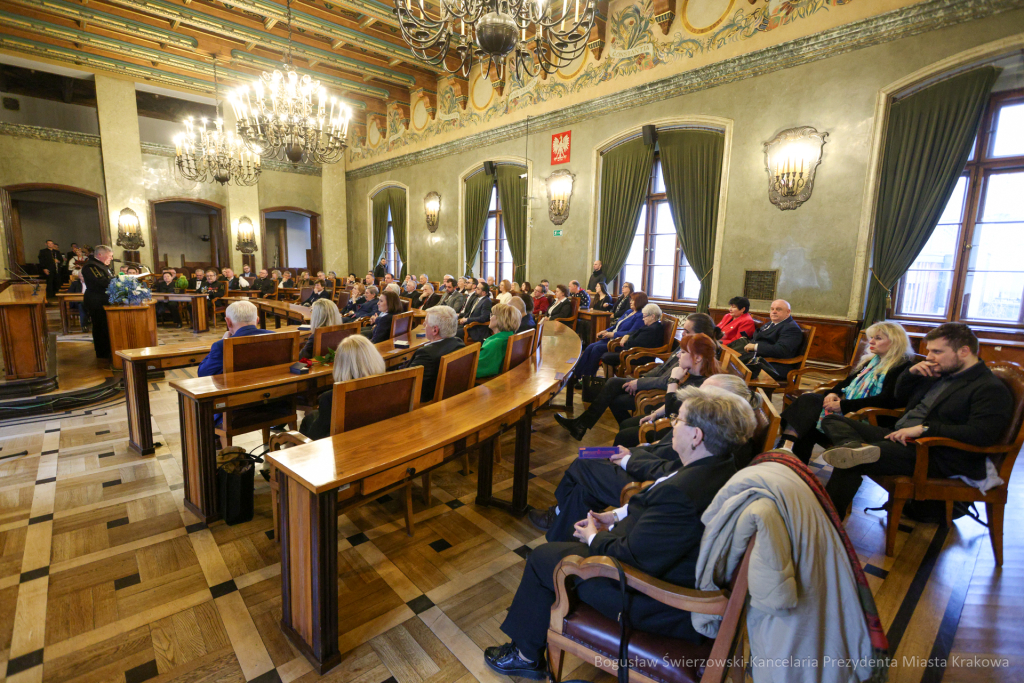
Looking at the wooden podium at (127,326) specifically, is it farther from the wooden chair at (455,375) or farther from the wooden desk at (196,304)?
the wooden chair at (455,375)

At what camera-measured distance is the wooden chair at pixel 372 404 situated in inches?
80.2

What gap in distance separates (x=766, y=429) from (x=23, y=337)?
6211 millimetres

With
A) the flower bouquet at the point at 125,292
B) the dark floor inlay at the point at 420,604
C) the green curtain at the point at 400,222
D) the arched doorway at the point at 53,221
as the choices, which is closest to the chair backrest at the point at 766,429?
the dark floor inlay at the point at 420,604

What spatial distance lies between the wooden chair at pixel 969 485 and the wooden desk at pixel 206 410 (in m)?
3.38

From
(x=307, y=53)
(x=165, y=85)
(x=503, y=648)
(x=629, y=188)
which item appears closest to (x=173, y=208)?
(x=165, y=85)

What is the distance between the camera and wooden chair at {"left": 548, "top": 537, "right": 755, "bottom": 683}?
46.4 inches

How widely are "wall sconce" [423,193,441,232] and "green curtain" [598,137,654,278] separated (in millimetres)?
4858

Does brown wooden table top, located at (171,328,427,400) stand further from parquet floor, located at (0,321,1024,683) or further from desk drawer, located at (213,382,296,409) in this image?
parquet floor, located at (0,321,1024,683)

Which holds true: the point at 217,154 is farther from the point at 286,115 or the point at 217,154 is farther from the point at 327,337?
the point at 327,337

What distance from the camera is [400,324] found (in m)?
4.61

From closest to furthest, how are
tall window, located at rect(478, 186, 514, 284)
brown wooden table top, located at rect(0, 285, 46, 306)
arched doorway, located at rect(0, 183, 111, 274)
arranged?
brown wooden table top, located at rect(0, 285, 46, 306) → tall window, located at rect(478, 186, 514, 284) → arched doorway, located at rect(0, 183, 111, 274)

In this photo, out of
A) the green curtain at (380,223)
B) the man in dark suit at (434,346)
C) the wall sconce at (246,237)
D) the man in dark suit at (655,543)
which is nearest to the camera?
the man in dark suit at (655,543)

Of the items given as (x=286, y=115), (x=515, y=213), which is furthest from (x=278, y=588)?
(x=515, y=213)

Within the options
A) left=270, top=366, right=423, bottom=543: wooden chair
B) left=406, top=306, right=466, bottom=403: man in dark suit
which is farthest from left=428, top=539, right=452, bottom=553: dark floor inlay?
left=406, top=306, right=466, bottom=403: man in dark suit
